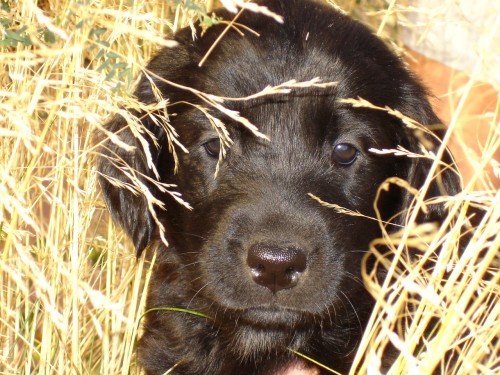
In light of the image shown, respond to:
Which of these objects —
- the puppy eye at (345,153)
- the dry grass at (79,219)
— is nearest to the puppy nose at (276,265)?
the dry grass at (79,219)

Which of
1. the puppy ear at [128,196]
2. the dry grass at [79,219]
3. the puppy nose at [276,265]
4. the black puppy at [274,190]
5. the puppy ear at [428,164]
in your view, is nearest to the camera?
the dry grass at [79,219]

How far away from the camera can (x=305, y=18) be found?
9.10ft

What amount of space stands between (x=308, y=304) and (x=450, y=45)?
2.85 meters

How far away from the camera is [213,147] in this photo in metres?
2.74

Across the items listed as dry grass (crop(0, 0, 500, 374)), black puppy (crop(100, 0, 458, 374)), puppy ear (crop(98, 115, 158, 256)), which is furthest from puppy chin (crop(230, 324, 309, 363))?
puppy ear (crop(98, 115, 158, 256))

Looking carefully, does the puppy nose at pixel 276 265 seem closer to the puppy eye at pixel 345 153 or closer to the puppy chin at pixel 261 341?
the puppy chin at pixel 261 341

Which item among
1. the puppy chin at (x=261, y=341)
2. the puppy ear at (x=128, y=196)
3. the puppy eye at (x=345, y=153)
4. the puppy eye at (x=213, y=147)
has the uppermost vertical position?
the puppy eye at (x=345, y=153)

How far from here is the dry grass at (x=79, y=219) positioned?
192cm

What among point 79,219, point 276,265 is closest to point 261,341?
point 276,265

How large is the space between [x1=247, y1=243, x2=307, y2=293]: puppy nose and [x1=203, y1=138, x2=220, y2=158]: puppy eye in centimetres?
54

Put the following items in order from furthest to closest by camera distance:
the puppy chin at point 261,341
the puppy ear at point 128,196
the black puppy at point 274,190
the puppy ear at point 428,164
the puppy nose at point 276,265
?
the puppy ear at point 128,196 < the puppy ear at point 428,164 < the puppy chin at point 261,341 < the black puppy at point 274,190 < the puppy nose at point 276,265

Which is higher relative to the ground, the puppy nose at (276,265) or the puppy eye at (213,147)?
the puppy eye at (213,147)

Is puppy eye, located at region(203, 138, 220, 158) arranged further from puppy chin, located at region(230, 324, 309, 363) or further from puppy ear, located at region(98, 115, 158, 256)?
puppy chin, located at region(230, 324, 309, 363)

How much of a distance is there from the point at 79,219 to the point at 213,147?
0.58 m
